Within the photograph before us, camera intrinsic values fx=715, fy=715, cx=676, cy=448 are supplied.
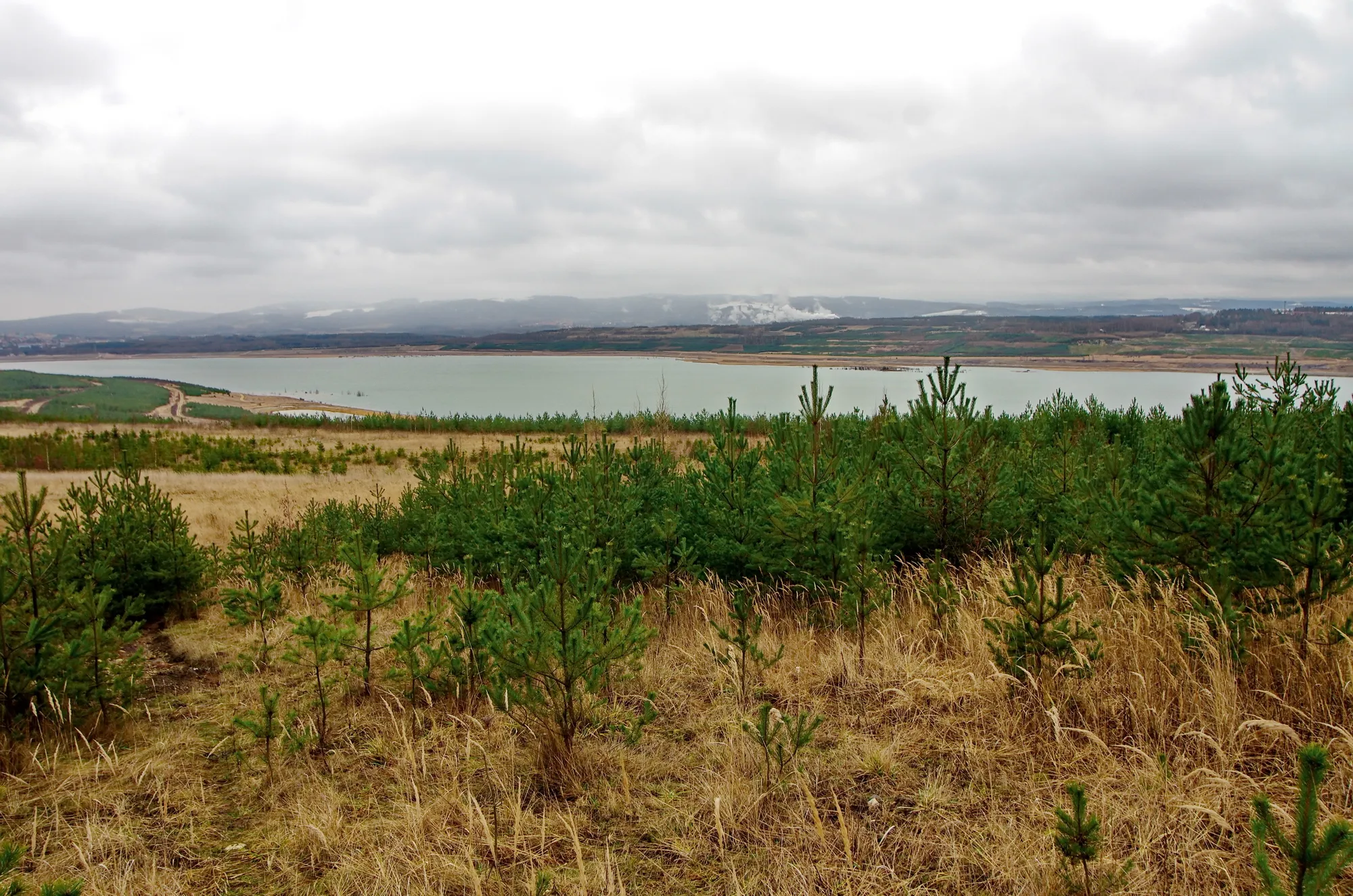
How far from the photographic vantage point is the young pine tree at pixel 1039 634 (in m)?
4.06

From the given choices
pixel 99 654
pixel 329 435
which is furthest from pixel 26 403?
pixel 99 654

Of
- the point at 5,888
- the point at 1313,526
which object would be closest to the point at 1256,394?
the point at 1313,526

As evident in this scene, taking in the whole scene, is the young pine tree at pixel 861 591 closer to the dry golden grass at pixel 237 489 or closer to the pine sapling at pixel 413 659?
the pine sapling at pixel 413 659

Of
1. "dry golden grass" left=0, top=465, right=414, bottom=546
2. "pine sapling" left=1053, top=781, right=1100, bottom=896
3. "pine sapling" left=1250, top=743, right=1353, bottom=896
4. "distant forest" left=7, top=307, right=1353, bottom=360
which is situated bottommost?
"dry golden grass" left=0, top=465, right=414, bottom=546

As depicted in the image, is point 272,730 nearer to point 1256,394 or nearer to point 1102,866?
point 1102,866

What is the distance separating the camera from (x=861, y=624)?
4785 mm

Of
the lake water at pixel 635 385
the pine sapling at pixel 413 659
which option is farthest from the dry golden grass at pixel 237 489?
the lake water at pixel 635 385

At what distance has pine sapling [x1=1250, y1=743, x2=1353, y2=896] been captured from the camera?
1.59 meters

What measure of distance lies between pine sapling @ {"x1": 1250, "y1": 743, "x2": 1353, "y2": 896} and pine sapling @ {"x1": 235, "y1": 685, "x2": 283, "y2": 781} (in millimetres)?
3991

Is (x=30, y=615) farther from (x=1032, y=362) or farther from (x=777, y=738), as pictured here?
(x=1032, y=362)

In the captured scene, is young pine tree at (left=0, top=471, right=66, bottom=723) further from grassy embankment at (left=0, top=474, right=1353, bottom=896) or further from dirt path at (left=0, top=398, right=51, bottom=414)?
dirt path at (left=0, top=398, right=51, bottom=414)

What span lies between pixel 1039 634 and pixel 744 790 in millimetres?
1999

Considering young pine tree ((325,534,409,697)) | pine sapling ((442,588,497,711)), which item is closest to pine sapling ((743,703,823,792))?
pine sapling ((442,588,497,711))

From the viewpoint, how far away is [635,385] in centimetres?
9000
